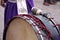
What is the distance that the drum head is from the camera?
2.42 meters

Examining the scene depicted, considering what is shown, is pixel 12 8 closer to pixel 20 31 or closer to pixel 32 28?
pixel 20 31

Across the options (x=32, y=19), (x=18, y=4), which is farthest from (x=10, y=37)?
(x=18, y=4)

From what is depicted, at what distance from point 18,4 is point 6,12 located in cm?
33

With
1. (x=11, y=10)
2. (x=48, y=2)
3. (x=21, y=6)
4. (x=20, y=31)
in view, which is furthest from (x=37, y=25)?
(x=48, y=2)

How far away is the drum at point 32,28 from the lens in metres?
2.34

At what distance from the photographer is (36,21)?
2.44 metres

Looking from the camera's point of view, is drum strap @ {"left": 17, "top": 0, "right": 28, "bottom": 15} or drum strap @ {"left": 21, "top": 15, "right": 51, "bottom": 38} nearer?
drum strap @ {"left": 21, "top": 15, "right": 51, "bottom": 38}

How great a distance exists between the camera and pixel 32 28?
2.35m

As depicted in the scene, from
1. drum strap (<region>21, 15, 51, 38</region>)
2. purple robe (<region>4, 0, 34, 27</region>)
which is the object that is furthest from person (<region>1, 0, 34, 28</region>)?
drum strap (<region>21, 15, 51, 38</region>)

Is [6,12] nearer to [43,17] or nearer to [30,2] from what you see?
[30,2]

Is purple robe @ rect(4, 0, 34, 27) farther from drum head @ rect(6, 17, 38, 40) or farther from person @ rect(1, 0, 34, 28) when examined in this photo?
drum head @ rect(6, 17, 38, 40)

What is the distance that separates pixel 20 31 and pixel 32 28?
285 mm

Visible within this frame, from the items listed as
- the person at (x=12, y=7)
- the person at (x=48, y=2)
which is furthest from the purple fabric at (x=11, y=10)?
the person at (x=48, y=2)

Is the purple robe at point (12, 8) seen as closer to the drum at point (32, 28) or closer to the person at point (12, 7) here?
the person at point (12, 7)
